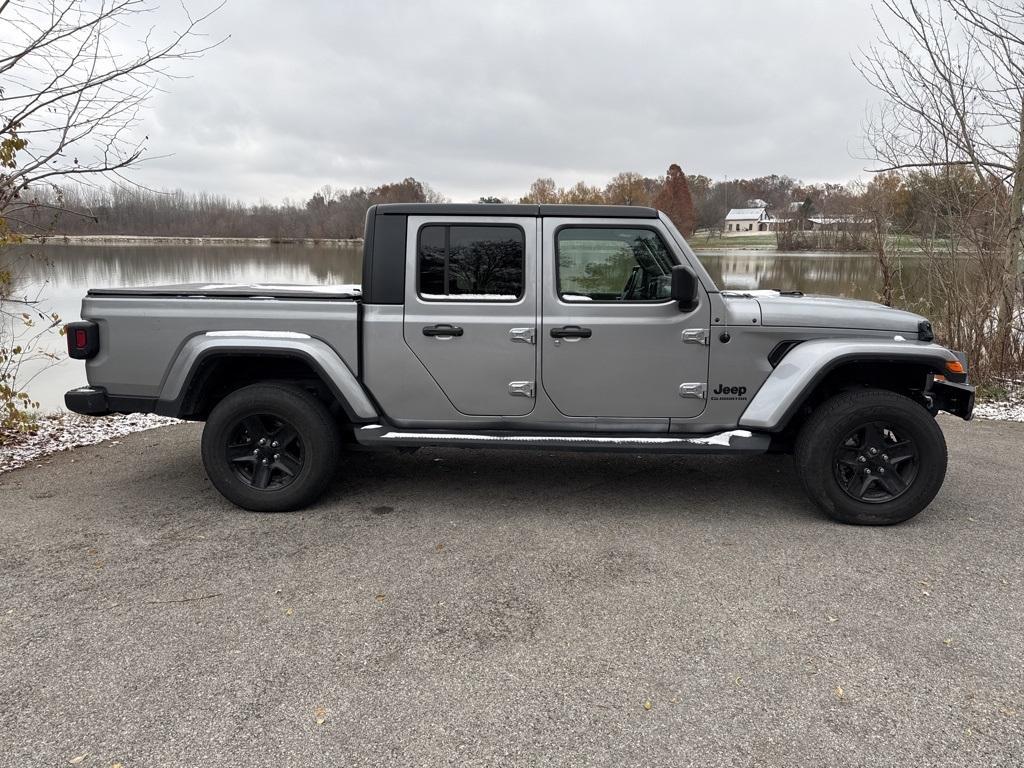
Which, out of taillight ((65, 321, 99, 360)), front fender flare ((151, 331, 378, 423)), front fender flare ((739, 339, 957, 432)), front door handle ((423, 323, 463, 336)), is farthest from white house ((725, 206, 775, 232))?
taillight ((65, 321, 99, 360))

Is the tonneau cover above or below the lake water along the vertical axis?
below

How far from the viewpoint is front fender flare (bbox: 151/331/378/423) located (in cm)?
416

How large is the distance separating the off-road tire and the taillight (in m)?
0.86

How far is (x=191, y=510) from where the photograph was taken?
14.5 ft

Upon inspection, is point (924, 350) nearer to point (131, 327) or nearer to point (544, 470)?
point (544, 470)

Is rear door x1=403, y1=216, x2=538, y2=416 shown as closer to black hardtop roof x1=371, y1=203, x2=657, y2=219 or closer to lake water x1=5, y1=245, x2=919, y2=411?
black hardtop roof x1=371, y1=203, x2=657, y2=219

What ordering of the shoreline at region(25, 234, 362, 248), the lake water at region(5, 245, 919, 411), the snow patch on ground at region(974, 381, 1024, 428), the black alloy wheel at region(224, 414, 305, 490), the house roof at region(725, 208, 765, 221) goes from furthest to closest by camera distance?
1. the house roof at region(725, 208, 765, 221)
2. the shoreline at region(25, 234, 362, 248)
3. the lake water at region(5, 245, 919, 411)
4. the snow patch on ground at region(974, 381, 1024, 428)
5. the black alloy wheel at region(224, 414, 305, 490)

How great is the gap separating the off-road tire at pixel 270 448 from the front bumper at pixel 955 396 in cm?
372

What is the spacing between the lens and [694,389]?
4176mm

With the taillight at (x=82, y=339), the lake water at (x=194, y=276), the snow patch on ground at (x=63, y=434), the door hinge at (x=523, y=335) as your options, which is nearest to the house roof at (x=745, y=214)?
the lake water at (x=194, y=276)

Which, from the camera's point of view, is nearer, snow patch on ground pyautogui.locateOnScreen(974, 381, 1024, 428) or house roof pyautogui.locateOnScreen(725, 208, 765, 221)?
snow patch on ground pyautogui.locateOnScreen(974, 381, 1024, 428)

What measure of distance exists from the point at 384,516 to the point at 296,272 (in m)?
23.7

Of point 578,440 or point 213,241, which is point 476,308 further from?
point 213,241

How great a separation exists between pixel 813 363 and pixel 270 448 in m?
3.32
